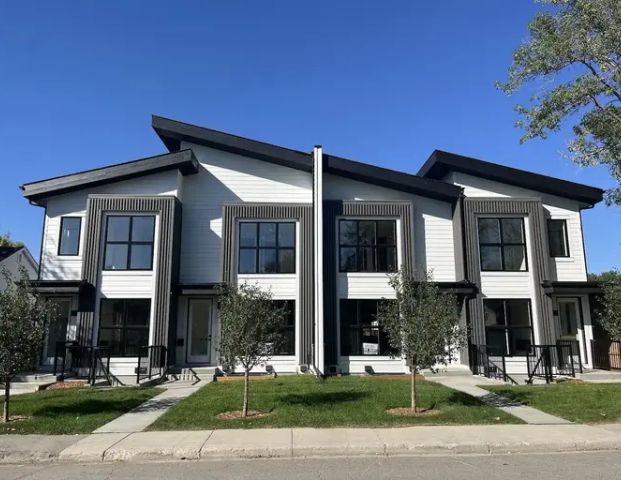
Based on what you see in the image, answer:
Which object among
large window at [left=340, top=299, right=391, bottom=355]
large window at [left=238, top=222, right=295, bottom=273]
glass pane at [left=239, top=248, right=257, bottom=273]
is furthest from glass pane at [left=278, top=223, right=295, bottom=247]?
large window at [left=340, top=299, right=391, bottom=355]

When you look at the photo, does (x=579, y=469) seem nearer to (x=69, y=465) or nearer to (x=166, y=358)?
(x=69, y=465)

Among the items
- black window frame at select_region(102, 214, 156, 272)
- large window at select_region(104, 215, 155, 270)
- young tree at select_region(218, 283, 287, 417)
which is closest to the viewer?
young tree at select_region(218, 283, 287, 417)

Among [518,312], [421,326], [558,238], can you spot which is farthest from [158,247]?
[558,238]

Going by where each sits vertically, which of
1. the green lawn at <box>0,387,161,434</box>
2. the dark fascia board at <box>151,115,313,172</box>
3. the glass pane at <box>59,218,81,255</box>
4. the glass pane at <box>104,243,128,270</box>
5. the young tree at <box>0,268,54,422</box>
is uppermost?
the dark fascia board at <box>151,115,313,172</box>

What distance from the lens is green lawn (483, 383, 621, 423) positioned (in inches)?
413

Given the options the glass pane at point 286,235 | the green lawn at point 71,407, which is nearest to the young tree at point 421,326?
the green lawn at point 71,407

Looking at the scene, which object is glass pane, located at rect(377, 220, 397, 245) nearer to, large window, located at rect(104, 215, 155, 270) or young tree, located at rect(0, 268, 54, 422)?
large window, located at rect(104, 215, 155, 270)

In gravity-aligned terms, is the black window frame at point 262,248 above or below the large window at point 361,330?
above

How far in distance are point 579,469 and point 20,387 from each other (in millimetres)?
13953

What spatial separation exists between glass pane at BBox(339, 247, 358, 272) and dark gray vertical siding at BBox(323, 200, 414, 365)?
28 cm

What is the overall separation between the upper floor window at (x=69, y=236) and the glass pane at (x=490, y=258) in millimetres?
14179

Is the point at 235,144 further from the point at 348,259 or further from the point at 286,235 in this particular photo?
the point at 348,259

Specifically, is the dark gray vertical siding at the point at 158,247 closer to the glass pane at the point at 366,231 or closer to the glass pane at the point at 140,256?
the glass pane at the point at 140,256

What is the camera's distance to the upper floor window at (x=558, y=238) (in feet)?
62.6
